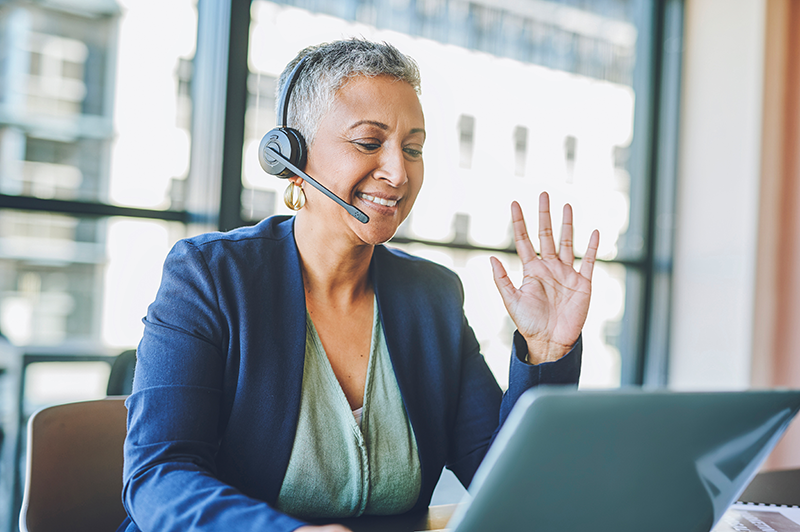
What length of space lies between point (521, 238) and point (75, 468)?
874mm

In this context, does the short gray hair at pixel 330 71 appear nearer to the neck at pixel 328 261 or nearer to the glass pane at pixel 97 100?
the neck at pixel 328 261

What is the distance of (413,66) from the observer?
111cm

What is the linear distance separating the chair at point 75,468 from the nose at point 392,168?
621 millimetres

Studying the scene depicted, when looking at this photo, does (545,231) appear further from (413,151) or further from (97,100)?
(97,100)

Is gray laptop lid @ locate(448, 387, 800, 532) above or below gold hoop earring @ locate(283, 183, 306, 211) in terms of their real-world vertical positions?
below

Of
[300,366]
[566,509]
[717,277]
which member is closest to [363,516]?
[300,366]

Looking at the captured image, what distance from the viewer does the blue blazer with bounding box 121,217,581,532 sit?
766 mm

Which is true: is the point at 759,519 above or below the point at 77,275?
below

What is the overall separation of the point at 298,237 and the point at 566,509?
742 millimetres

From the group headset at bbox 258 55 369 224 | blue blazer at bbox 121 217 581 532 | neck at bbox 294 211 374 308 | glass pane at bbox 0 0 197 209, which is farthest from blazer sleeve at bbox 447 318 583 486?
glass pane at bbox 0 0 197 209

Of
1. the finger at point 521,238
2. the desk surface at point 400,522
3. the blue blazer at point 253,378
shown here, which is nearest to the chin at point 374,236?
the blue blazer at point 253,378

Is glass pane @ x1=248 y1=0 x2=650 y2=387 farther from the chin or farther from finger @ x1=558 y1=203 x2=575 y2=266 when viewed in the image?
finger @ x1=558 y1=203 x2=575 y2=266

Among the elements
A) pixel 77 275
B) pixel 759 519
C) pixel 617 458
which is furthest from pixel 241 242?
pixel 77 275

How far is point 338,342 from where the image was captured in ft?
3.56
